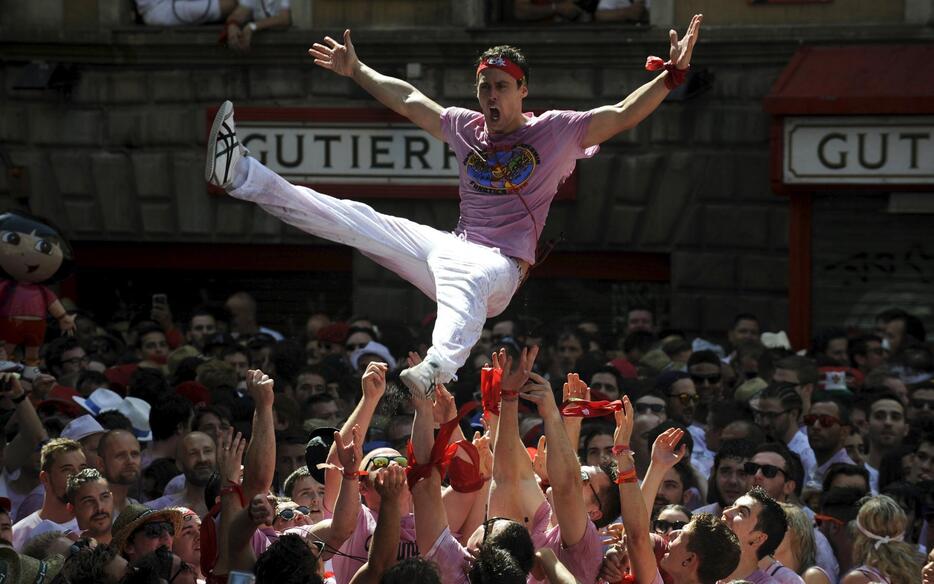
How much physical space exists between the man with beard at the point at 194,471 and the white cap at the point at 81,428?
20.9 inches

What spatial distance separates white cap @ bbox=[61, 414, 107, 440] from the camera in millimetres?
9320

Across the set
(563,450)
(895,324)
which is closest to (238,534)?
(563,450)

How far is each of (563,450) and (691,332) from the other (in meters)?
9.57

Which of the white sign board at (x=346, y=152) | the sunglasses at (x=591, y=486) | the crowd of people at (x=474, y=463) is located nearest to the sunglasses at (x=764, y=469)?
the crowd of people at (x=474, y=463)

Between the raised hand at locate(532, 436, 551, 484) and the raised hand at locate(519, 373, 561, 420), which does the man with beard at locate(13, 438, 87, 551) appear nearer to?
the raised hand at locate(532, 436, 551, 484)

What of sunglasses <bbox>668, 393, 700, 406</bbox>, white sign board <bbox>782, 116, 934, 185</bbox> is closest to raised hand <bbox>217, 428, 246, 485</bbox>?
sunglasses <bbox>668, 393, 700, 406</bbox>

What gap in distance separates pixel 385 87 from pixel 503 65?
31.3 inches

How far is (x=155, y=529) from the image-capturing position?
7250 millimetres

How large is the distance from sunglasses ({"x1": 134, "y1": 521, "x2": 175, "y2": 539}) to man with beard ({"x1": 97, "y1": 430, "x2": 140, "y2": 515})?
1.46m

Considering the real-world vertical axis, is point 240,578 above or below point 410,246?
below

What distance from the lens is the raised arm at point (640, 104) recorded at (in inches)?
296

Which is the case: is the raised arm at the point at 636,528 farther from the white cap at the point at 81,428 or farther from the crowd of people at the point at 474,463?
the white cap at the point at 81,428

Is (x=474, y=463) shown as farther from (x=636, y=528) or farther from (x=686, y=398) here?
(x=686, y=398)

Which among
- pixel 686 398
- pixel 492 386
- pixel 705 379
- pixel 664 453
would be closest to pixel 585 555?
pixel 664 453
